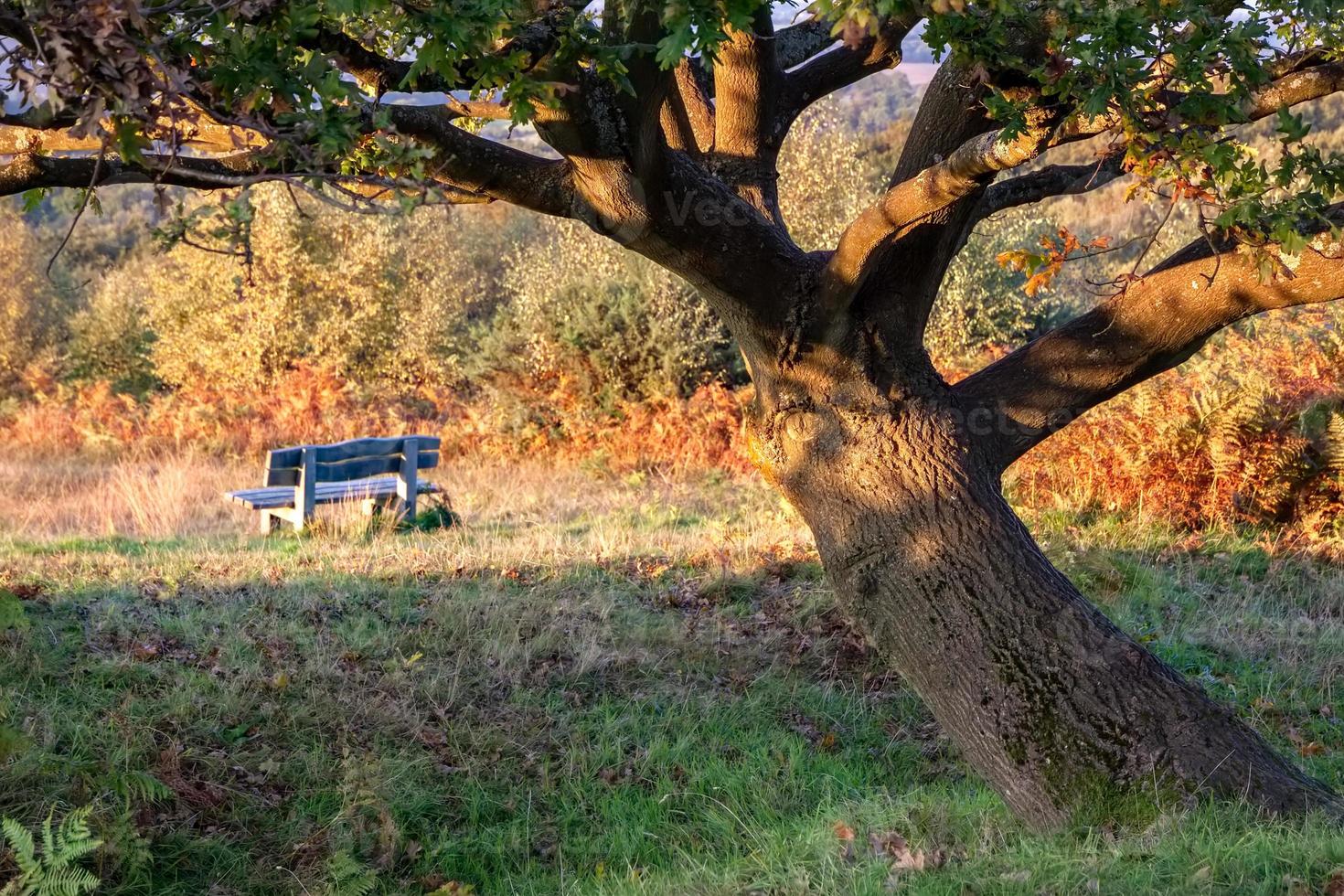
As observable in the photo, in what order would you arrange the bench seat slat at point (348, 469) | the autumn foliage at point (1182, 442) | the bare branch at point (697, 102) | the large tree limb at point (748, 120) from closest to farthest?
the large tree limb at point (748, 120), the bare branch at point (697, 102), the autumn foliage at point (1182, 442), the bench seat slat at point (348, 469)

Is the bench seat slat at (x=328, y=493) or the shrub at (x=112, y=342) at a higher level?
the shrub at (x=112, y=342)

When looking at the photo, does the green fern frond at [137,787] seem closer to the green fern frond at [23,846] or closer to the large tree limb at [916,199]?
the green fern frond at [23,846]

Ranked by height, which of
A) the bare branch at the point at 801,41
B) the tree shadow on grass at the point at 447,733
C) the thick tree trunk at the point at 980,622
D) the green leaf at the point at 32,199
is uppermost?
the bare branch at the point at 801,41

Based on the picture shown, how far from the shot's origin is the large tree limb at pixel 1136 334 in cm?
472

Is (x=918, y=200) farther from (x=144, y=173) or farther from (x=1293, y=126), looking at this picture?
(x=144, y=173)

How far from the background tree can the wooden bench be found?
5.18m

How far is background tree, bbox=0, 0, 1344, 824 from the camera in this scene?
11.5ft

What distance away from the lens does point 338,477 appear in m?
10.6

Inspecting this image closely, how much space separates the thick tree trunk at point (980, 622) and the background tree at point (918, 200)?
0.01m

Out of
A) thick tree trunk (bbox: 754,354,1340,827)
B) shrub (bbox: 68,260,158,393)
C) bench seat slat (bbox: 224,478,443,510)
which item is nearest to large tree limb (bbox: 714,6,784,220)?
thick tree trunk (bbox: 754,354,1340,827)

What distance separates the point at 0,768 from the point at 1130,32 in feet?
16.8

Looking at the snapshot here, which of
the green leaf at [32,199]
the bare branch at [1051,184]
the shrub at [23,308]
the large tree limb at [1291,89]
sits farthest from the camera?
the shrub at [23,308]

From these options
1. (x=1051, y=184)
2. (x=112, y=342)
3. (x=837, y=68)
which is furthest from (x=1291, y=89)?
(x=112, y=342)

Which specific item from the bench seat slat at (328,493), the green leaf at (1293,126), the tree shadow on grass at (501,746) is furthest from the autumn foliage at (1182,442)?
the green leaf at (1293,126)
